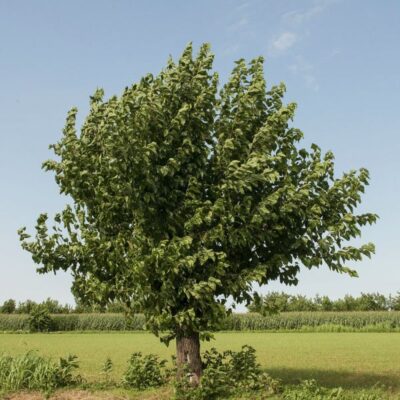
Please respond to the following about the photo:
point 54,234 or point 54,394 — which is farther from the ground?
point 54,234

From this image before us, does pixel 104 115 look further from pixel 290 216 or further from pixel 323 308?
pixel 323 308

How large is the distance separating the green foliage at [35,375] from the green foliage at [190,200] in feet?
7.04

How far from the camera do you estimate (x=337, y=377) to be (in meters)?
20.9

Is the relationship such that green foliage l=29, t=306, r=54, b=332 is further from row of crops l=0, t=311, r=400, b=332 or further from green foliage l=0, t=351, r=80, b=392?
green foliage l=0, t=351, r=80, b=392

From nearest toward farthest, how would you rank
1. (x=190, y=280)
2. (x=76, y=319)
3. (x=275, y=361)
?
(x=190, y=280)
(x=275, y=361)
(x=76, y=319)

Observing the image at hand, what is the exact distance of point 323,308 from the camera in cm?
12669

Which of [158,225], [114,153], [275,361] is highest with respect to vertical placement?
[114,153]

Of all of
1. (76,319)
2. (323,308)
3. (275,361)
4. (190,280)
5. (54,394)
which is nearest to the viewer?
(190,280)

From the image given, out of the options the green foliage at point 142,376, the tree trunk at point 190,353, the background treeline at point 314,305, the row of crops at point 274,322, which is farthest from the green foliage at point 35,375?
the background treeline at point 314,305

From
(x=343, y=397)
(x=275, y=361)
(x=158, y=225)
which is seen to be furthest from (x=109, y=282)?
(x=275, y=361)

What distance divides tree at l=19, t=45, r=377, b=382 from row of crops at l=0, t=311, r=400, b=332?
6169 cm

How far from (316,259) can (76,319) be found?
2999 inches

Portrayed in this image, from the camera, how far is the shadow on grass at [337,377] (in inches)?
741

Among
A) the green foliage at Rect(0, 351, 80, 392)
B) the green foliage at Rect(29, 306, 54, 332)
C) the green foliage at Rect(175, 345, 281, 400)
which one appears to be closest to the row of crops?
the green foliage at Rect(29, 306, 54, 332)
